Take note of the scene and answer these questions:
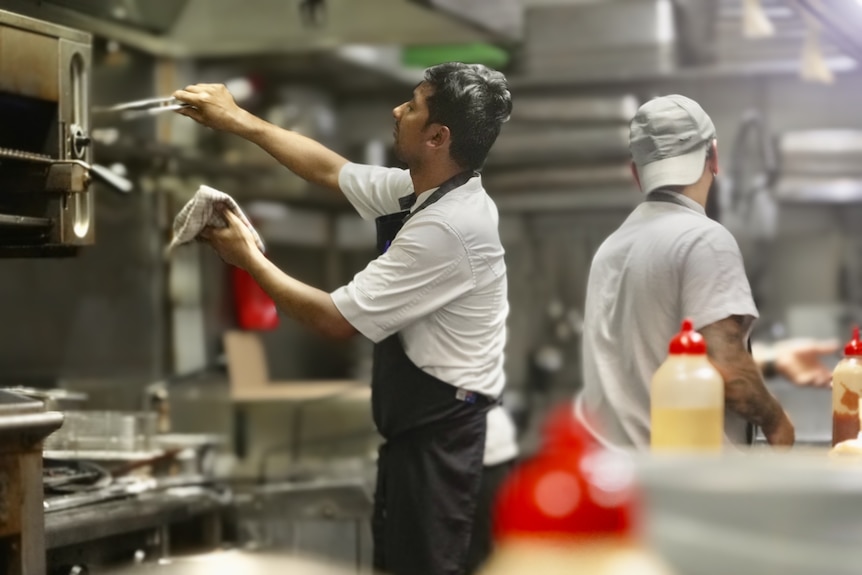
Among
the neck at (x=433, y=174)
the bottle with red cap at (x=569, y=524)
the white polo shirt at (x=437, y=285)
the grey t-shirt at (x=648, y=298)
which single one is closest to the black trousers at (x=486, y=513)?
the white polo shirt at (x=437, y=285)

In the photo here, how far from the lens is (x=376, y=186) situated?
236 centimetres

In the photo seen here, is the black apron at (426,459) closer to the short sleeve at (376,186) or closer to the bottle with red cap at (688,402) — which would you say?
the short sleeve at (376,186)

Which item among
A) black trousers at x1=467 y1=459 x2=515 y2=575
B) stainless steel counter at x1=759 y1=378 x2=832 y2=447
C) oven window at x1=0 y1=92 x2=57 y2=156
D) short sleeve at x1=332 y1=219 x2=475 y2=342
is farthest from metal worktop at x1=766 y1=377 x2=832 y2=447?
oven window at x1=0 y1=92 x2=57 y2=156

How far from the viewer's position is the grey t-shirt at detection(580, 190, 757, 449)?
2051 mm

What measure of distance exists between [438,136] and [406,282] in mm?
288

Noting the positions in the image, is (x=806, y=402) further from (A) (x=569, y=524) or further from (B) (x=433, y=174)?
(A) (x=569, y=524)

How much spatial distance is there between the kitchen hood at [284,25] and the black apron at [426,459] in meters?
1.40

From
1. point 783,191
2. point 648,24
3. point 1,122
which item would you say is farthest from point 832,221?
point 1,122

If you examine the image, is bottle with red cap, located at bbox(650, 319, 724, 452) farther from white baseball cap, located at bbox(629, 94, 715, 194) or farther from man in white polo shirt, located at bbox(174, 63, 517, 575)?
man in white polo shirt, located at bbox(174, 63, 517, 575)

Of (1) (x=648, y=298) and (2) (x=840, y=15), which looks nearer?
(1) (x=648, y=298)

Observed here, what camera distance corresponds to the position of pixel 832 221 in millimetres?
4988

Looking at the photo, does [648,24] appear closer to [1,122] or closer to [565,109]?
[565,109]

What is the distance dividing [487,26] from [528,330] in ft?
5.37

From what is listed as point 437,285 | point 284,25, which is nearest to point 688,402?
point 437,285
